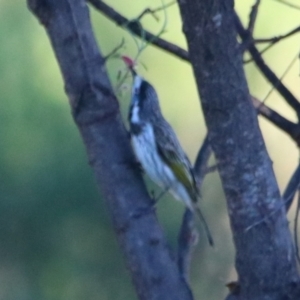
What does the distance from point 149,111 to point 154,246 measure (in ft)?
2.02

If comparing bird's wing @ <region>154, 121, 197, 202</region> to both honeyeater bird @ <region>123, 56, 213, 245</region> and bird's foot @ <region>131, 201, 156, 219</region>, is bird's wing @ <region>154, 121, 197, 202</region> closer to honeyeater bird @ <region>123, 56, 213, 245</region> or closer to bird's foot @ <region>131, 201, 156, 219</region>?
honeyeater bird @ <region>123, 56, 213, 245</region>

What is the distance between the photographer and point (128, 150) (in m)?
1.36

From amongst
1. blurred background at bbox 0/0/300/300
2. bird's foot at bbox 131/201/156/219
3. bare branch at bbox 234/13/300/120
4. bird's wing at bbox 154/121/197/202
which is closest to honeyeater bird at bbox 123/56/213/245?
bird's wing at bbox 154/121/197/202

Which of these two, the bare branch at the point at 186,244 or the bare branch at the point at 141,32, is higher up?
the bare branch at the point at 141,32

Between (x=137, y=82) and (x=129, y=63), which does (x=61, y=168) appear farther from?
(x=129, y=63)

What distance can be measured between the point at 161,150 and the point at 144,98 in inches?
6.5

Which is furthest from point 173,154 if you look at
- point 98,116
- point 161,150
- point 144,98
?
point 98,116

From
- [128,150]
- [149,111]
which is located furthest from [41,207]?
[128,150]

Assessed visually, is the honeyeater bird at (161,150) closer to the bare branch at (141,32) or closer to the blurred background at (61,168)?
the bare branch at (141,32)

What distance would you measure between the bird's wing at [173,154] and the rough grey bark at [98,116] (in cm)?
51

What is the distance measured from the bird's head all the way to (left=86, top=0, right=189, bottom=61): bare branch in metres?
0.09

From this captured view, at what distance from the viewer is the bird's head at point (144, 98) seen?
1698 millimetres

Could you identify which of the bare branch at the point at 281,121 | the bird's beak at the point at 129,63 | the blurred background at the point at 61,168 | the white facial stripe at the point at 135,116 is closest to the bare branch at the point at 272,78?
the bare branch at the point at 281,121

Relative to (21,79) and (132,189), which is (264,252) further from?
(21,79)
